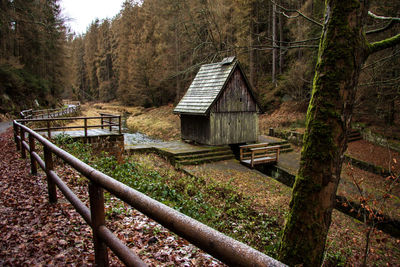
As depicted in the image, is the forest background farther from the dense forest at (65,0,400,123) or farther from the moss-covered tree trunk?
the moss-covered tree trunk

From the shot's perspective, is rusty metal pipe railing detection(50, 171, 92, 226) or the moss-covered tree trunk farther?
the moss-covered tree trunk

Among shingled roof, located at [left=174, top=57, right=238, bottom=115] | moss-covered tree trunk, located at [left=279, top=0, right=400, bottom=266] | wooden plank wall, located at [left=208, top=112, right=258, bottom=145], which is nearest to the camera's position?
moss-covered tree trunk, located at [left=279, top=0, right=400, bottom=266]

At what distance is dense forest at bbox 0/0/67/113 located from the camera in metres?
22.5

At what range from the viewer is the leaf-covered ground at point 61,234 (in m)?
2.86

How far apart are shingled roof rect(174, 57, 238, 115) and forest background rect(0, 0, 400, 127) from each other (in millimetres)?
2519

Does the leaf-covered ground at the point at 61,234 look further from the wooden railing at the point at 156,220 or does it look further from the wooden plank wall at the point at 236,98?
the wooden plank wall at the point at 236,98

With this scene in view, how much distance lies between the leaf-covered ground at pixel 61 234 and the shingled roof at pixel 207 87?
467 inches

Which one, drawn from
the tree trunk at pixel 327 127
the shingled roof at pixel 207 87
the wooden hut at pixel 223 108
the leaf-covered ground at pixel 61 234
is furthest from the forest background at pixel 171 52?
the leaf-covered ground at pixel 61 234

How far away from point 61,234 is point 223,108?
14199 millimetres

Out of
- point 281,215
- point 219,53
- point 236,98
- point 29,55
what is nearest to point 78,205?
Result: point 219,53

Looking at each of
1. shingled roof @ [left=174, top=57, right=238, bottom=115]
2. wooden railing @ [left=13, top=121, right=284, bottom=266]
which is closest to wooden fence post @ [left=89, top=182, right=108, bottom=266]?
wooden railing @ [left=13, top=121, right=284, bottom=266]

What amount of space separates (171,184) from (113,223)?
195 inches

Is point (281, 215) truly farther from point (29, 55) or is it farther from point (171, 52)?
point (29, 55)

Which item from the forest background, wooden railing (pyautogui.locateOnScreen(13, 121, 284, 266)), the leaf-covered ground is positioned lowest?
the leaf-covered ground
